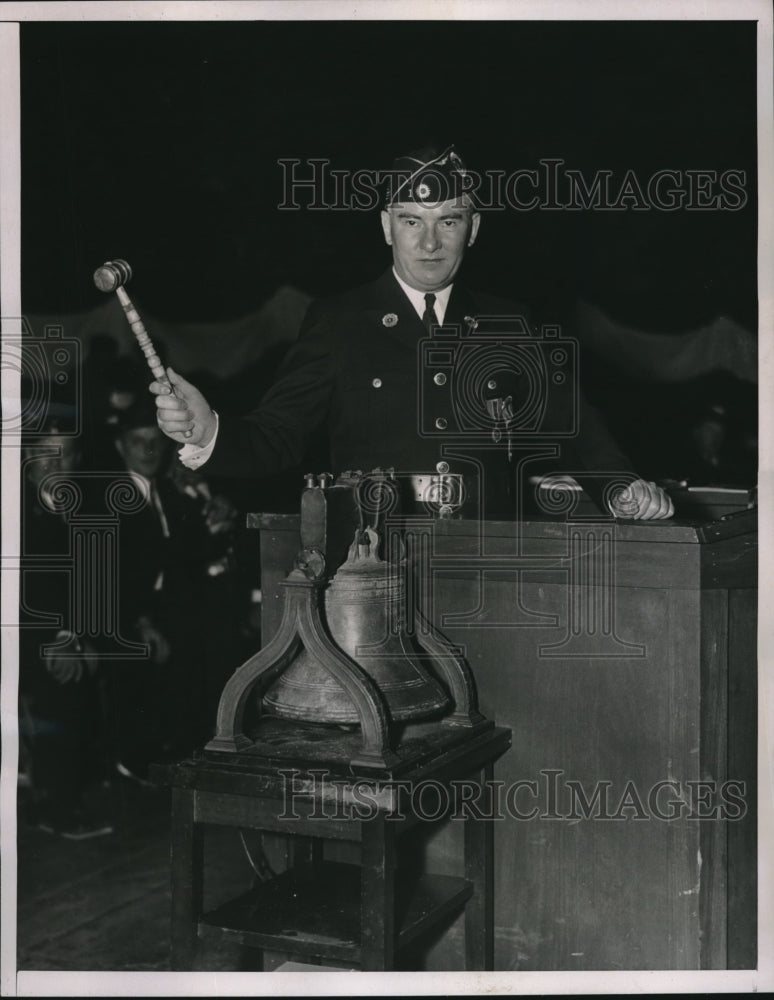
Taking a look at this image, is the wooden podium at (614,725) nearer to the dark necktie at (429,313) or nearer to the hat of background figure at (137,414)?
the dark necktie at (429,313)

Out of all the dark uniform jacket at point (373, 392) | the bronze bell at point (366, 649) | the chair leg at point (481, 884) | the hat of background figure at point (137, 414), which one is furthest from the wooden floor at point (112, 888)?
the dark uniform jacket at point (373, 392)

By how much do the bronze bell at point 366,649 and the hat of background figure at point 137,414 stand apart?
→ 1219 millimetres

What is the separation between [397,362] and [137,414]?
879 mm

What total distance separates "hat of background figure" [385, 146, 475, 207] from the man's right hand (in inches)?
32.7

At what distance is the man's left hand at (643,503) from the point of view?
110 inches

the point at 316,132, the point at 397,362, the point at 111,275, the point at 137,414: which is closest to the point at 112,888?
the point at 137,414

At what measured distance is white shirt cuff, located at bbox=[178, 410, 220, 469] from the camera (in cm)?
279

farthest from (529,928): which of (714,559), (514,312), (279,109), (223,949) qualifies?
(279,109)

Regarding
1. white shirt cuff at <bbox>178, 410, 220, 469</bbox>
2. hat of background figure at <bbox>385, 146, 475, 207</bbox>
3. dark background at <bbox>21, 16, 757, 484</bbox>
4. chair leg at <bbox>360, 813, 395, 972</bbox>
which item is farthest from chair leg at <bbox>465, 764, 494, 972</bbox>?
hat of background figure at <bbox>385, 146, 475, 207</bbox>

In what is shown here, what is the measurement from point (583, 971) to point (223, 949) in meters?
1.39

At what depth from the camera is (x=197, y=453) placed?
9.20ft

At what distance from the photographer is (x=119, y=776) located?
14.4ft

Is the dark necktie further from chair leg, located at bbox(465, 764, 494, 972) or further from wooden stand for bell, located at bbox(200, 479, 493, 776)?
chair leg, located at bbox(465, 764, 494, 972)

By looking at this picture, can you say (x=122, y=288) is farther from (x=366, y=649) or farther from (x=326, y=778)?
(x=326, y=778)
